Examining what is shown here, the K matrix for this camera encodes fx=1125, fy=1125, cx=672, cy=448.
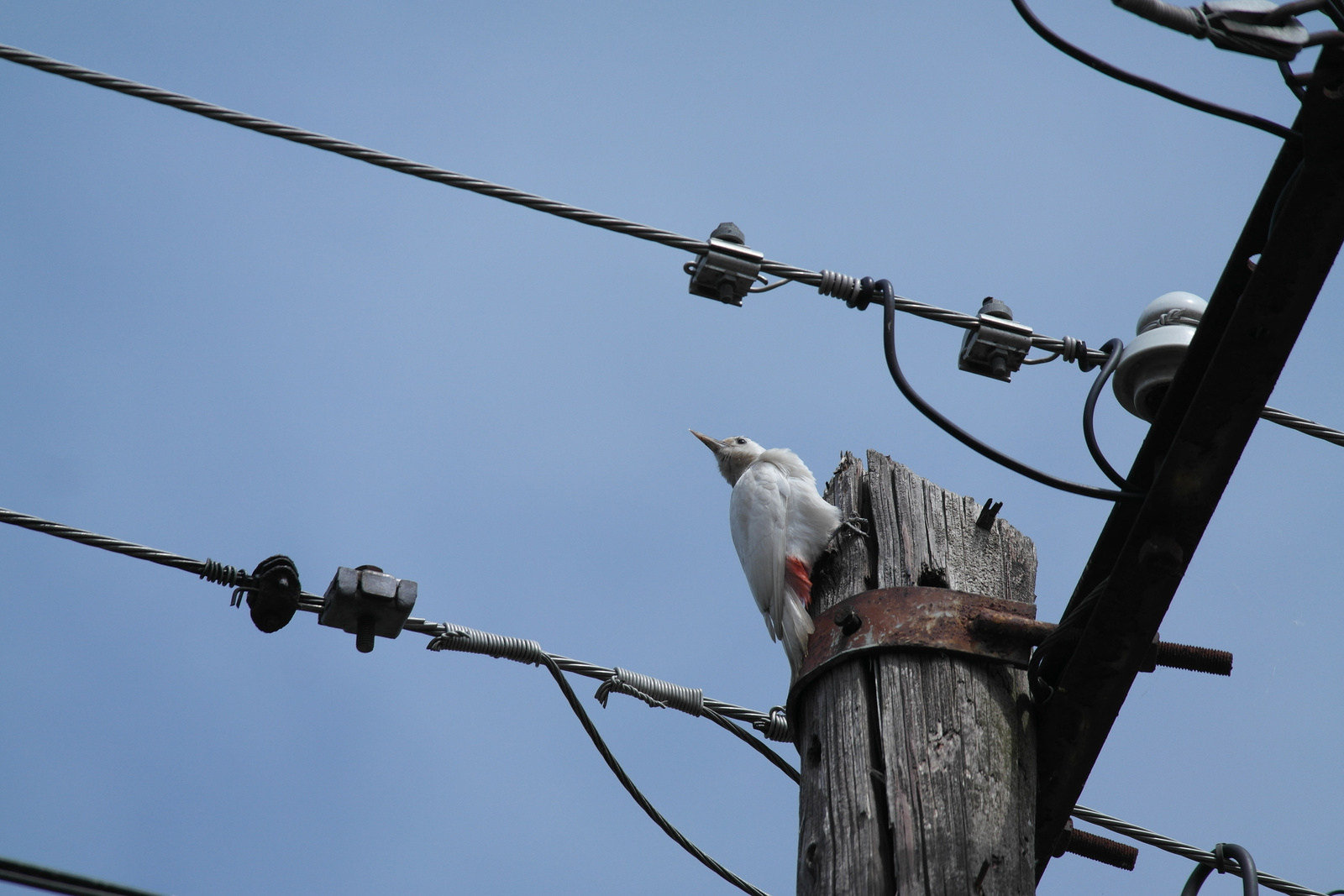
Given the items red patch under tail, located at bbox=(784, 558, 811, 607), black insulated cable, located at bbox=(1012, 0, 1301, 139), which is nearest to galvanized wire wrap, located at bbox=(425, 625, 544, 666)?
red patch under tail, located at bbox=(784, 558, 811, 607)

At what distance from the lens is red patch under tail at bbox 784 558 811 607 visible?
4.13m

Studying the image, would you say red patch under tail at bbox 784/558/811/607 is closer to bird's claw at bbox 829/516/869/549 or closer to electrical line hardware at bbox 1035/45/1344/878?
bird's claw at bbox 829/516/869/549

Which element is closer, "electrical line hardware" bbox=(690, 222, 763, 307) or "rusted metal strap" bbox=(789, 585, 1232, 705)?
"rusted metal strap" bbox=(789, 585, 1232, 705)

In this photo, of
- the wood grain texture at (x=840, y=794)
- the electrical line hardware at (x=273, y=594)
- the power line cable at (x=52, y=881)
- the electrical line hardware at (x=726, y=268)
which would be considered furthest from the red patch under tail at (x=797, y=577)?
the power line cable at (x=52, y=881)

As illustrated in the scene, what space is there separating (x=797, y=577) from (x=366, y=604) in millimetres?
1625

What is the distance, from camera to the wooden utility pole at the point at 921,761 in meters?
2.40

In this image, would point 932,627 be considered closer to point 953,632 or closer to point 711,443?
point 953,632

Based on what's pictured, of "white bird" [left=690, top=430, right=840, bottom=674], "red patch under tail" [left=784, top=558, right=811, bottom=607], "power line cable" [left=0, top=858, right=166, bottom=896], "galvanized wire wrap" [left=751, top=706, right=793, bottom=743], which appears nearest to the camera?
"power line cable" [left=0, top=858, right=166, bottom=896]

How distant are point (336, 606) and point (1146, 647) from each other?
2.16 metres

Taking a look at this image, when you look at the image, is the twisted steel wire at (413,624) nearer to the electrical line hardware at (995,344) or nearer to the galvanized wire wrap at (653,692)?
the galvanized wire wrap at (653,692)

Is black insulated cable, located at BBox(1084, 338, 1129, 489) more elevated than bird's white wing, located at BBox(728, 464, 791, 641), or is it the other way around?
bird's white wing, located at BBox(728, 464, 791, 641)

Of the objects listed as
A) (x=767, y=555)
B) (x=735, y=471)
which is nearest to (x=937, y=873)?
(x=767, y=555)

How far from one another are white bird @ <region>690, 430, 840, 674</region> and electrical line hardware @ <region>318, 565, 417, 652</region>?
1.26 metres

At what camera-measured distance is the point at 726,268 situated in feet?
9.96
